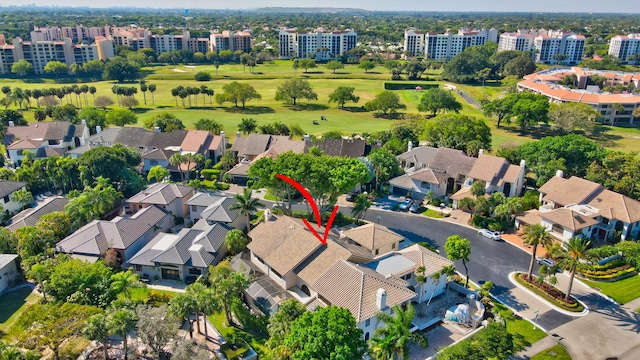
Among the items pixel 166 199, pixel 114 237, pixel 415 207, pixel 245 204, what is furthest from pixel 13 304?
pixel 415 207

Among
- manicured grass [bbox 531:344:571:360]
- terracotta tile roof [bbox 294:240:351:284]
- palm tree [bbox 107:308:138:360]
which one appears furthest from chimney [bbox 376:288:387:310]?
palm tree [bbox 107:308:138:360]

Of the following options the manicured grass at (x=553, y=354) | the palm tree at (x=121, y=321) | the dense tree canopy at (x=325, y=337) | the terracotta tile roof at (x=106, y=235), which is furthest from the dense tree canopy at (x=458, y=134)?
the palm tree at (x=121, y=321)

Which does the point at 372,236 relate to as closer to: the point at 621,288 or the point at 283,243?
the point at 283,243

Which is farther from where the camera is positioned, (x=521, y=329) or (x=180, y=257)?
(x=180, y=257)

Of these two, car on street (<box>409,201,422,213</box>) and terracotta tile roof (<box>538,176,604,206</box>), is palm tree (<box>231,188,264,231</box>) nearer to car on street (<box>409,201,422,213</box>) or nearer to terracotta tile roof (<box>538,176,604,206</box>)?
car on street (<box>409,201,422,213</box>)

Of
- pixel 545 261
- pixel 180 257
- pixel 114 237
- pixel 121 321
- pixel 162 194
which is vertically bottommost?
pixel 545 261
